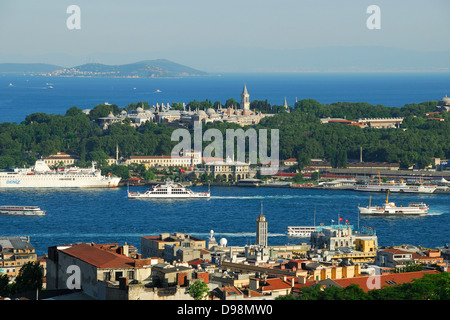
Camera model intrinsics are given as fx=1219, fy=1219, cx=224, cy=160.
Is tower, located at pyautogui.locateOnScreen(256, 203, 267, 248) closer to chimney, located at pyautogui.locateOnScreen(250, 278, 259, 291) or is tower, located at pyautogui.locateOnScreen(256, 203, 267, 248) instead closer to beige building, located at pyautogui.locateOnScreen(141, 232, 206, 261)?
beige building, located at pyautogui.locateOnScreen(141, 232, 206, 261)

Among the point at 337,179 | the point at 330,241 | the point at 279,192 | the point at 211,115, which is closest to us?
the point at 330,241

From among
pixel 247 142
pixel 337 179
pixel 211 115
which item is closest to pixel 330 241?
pixel 337 179

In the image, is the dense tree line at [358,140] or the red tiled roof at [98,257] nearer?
the red tiled roof at [98,257]

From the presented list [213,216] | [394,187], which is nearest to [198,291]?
[213,216]

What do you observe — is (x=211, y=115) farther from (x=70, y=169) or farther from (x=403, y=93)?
(x=403, y=93)

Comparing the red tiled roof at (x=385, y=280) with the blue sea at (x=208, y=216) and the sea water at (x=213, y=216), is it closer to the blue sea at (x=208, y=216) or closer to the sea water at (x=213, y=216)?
the sea water at (x=213, y=216)

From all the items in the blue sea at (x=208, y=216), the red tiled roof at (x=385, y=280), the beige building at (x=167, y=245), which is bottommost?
the blue sea at (x=208, y=216)

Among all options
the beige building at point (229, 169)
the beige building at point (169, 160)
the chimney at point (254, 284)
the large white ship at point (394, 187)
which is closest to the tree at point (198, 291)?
the chimney at point (254, 284)
